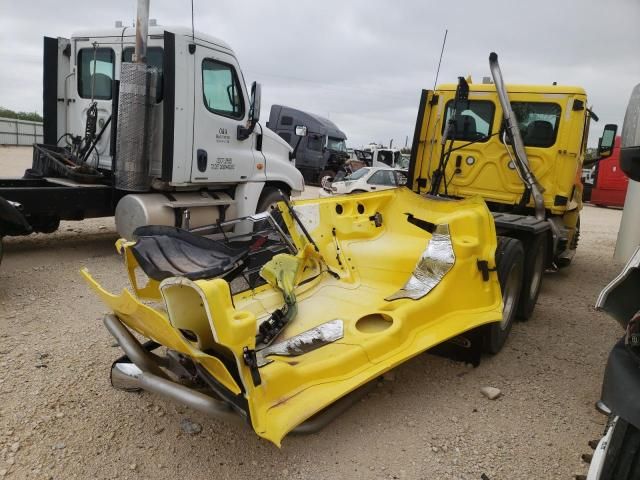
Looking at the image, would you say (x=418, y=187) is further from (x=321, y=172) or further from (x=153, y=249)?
(x=321, y=172)

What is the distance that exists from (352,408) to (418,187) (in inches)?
164

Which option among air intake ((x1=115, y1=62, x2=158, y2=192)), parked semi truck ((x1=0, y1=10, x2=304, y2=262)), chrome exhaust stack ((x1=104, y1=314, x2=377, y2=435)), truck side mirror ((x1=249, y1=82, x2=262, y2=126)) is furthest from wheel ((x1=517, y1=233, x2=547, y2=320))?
air intake ((x1=115, y1=62, x2=158, y2=192))

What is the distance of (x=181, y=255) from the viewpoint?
2770mm

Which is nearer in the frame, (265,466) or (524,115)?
Answer: (265,466)

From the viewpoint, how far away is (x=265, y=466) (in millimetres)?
2533

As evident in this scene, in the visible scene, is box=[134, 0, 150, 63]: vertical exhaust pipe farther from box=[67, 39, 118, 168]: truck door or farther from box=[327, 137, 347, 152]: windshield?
box=[327, 137, 347, 152]: windshield

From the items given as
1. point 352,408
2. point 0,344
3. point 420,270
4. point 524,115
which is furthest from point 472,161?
point 0,344

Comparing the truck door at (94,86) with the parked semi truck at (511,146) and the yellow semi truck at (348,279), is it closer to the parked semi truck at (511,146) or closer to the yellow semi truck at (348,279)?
the yellow semi truck at (348,279)

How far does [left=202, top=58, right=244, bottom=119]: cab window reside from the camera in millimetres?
6422

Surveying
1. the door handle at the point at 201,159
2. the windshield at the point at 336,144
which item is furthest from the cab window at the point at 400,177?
the windshield at the point at 336,144

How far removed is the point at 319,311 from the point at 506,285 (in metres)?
1.71

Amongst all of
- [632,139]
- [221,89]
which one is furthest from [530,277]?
[221,89]

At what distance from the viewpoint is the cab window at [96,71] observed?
22.1 feet

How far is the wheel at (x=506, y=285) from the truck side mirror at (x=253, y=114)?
3.79 m
